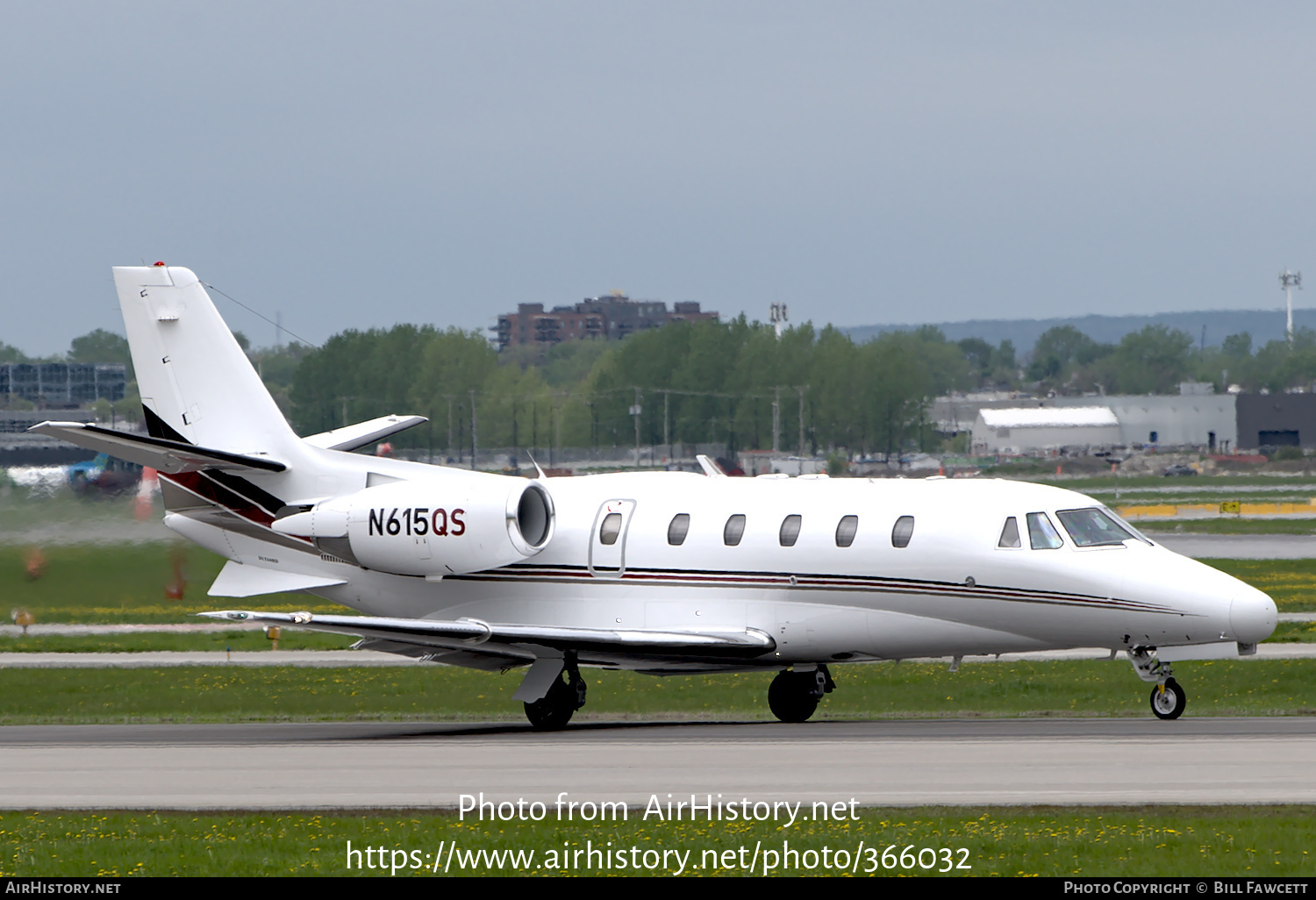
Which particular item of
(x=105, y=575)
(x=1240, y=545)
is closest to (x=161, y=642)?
(x=105, y=575)

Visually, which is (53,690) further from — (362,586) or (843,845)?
(843,845)

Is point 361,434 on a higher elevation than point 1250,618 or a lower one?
higher

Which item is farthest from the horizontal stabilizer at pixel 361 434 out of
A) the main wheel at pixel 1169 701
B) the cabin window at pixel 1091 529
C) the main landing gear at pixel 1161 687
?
the main wheel at pixel 1169 701

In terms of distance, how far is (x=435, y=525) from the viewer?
27.5 m

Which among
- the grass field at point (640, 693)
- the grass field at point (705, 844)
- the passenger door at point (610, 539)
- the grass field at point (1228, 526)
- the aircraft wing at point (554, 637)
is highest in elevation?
the passenger door at point (610, 539)

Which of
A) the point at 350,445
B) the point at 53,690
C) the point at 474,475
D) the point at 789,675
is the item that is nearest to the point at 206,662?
the point at 53,690

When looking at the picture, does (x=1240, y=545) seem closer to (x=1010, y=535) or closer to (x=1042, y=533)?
(x=1042, y=533)

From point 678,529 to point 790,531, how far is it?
6.03 ft

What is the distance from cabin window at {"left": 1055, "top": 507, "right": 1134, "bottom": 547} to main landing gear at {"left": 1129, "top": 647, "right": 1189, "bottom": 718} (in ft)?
4.95

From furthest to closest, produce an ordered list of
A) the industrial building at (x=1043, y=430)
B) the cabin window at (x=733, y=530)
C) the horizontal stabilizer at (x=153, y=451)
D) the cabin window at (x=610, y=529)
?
the industrial building at (x=1043, y=430), the cabin window at (x=610, y=529), the cabin window at (x=733, y=530), the horizontal stabilizer at (x=153, y=451)

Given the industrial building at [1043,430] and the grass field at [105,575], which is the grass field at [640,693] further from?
the industrial building at [1043,430]

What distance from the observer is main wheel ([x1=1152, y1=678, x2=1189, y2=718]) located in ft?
80.7

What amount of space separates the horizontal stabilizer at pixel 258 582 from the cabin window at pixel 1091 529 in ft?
38.1

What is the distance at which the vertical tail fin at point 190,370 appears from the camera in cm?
2994
